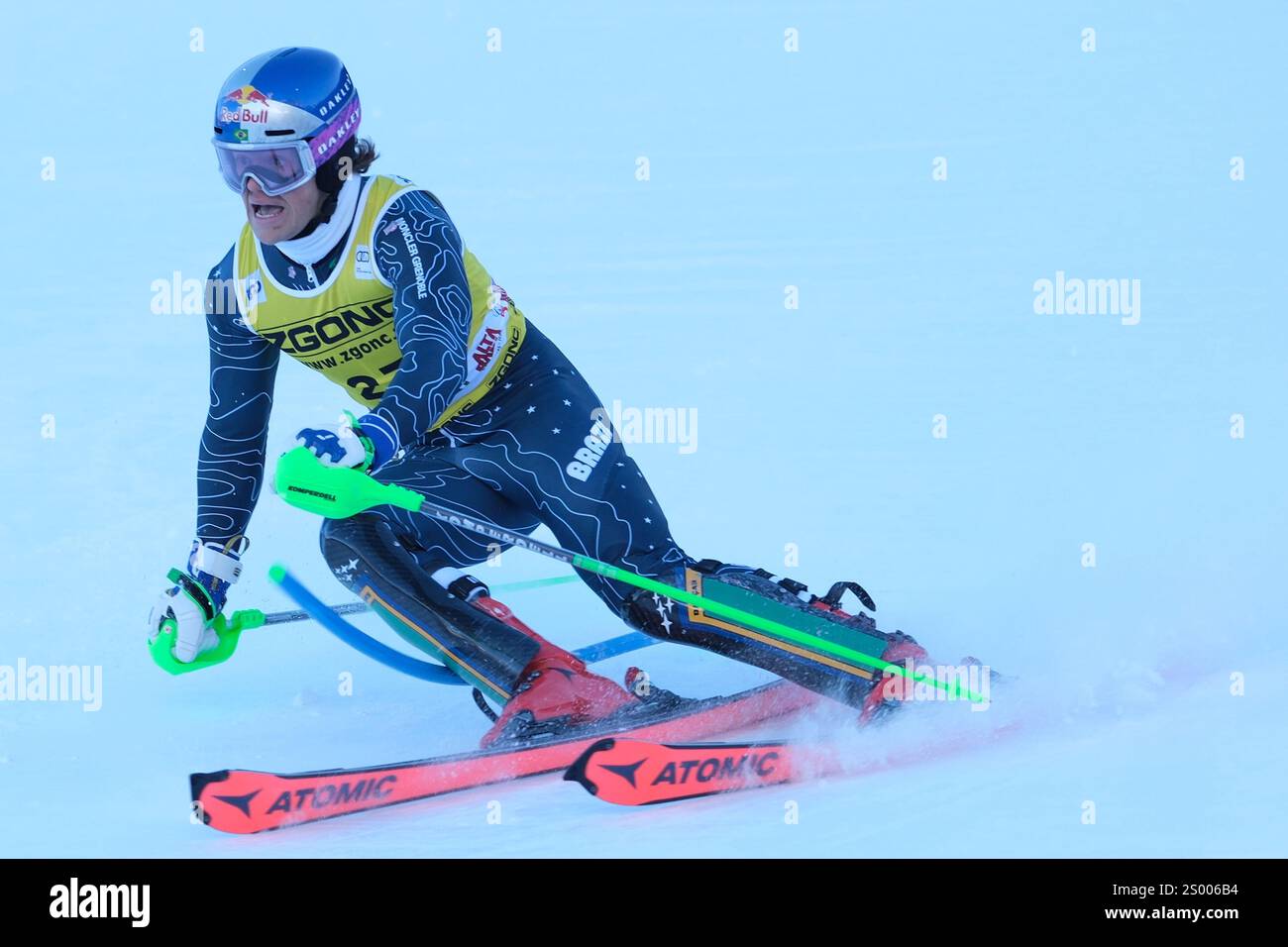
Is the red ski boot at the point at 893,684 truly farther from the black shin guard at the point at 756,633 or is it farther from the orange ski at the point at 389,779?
the orange ski at the point at 389,779

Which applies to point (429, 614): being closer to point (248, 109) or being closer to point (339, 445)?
point (339, 445)

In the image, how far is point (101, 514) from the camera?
7.28 metres

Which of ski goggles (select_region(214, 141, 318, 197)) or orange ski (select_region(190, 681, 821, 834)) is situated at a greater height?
ski goggles (select_region(214, 141, 318, 197))

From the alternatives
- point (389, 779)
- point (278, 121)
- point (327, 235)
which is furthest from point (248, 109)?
point (389, 779)

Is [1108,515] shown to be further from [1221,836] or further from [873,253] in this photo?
[873,253]

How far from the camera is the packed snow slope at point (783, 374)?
4520 millimetres

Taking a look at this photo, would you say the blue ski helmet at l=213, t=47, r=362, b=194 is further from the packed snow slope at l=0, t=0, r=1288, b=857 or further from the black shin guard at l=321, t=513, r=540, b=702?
the packed snow slope at l=0, t=0, r=1288, b=857

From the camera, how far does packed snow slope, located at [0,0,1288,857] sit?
452 cm

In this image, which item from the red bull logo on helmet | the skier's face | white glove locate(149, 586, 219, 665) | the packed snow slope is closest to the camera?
the packed snow slope

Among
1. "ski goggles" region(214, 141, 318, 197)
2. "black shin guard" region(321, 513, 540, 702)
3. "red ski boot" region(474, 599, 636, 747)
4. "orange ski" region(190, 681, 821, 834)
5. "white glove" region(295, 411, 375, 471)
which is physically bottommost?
"orange ski" region(190, 681, 821, 834)

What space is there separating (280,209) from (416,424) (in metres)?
0.75

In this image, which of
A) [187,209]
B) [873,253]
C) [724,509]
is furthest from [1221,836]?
[187,209]

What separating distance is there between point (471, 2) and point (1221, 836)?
12.5 meters

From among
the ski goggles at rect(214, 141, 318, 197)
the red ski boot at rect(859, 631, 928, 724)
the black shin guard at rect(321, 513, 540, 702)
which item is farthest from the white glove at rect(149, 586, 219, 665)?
the red ski boot at rect(859, 631, 928, 724)
